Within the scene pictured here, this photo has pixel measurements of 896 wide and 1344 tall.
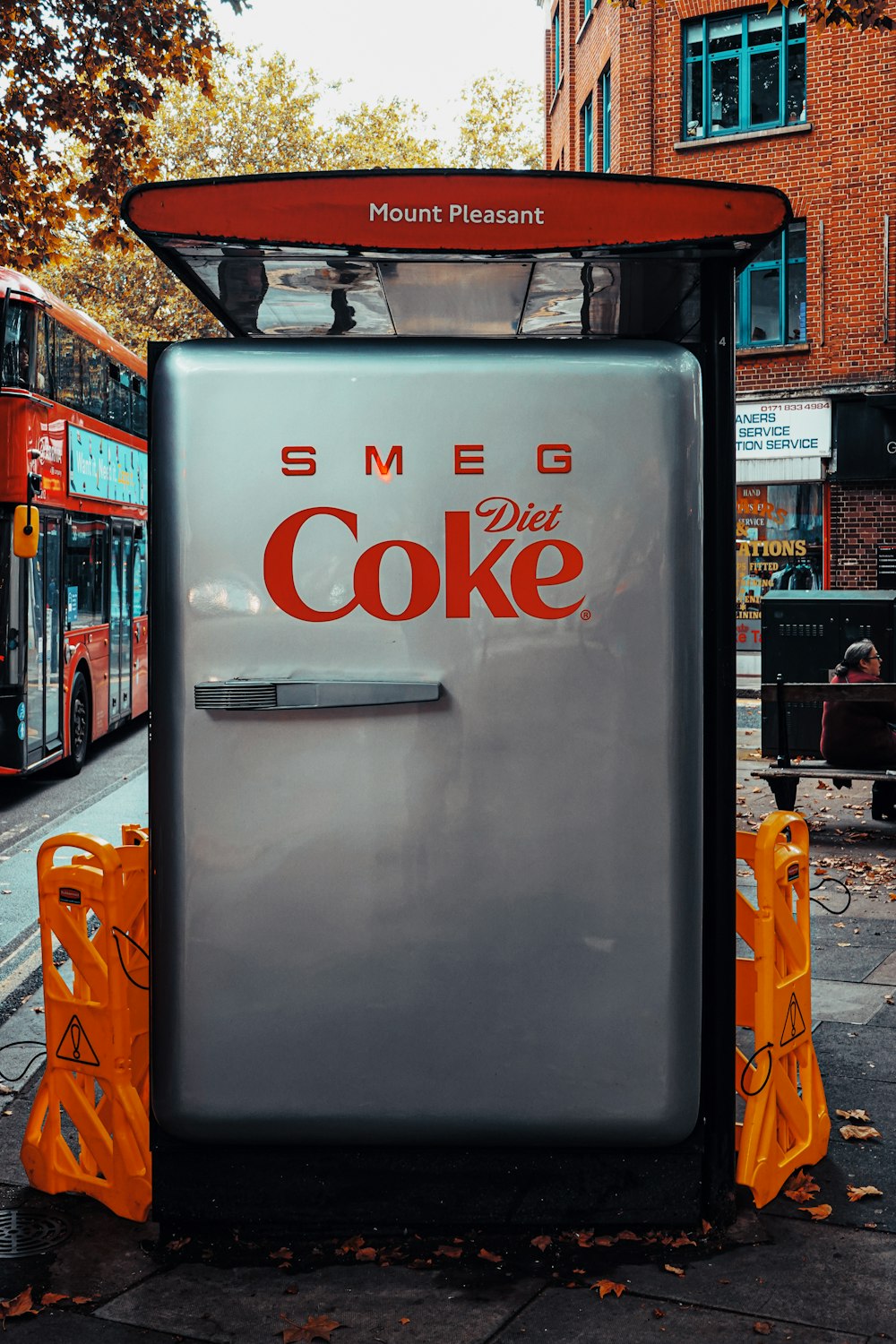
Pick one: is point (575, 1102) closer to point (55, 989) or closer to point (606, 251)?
point (55, 989)

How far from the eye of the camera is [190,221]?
3760 mm

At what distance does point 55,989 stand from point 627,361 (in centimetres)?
262

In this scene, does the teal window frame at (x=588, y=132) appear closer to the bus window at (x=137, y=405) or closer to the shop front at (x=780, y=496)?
the shop front at (x=780, y=496)

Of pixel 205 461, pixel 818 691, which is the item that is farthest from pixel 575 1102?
pixel 818 691

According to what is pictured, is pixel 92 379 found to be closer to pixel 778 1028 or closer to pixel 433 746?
pixel 433 746

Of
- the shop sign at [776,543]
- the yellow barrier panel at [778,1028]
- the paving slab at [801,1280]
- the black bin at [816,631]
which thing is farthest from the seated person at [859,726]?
the shop sign at [776,543]

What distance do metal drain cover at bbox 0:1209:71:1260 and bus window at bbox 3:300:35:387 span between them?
9.32 metres

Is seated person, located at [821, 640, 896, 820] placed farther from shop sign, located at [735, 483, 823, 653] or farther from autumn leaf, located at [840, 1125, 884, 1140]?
shop sign, located at [735, 483, 823, 653]

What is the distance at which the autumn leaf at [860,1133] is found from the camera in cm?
489

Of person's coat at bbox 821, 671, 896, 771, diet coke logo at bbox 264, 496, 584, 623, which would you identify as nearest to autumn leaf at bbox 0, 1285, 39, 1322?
diet coke logo at bbox 264, 496, 584, 623

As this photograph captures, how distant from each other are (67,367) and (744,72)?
605 inches

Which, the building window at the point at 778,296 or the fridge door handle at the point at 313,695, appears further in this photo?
the building window at the point at 778,296

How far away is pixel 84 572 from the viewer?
14938mm

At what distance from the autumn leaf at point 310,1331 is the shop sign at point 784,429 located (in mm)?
21719
